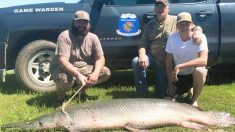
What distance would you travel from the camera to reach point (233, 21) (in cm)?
785

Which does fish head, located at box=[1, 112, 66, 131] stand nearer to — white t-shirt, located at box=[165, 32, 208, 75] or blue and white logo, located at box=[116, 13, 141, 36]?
white t-shirt, located at box=[165, 32, 208, 75]

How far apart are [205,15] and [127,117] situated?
2806 millimetres

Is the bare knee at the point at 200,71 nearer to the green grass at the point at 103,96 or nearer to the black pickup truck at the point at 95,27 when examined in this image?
the green grass at the point at 103,96

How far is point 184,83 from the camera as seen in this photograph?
705cm

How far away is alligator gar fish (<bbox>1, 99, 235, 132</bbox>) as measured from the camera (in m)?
5.64

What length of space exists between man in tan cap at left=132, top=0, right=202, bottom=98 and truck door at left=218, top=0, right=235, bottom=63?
3.31ft

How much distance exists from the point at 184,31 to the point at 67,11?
208 centimetres

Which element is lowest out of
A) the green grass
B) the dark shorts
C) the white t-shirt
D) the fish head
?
the green grass

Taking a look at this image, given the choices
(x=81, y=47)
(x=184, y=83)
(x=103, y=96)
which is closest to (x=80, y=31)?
(x=81, y=47)

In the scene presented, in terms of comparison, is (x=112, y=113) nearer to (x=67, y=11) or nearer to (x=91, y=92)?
(x=91, y=92)

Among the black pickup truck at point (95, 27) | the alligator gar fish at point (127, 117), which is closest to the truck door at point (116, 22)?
the black pickup truck at point (95, 27)

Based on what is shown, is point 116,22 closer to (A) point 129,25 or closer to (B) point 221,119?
(A) point 129,25

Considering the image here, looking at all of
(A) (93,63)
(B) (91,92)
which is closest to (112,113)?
(A) (93,63)

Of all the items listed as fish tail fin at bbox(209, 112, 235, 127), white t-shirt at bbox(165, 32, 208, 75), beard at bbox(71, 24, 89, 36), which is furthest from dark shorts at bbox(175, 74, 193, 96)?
beard at bbox(71, 24, 89, 36)
